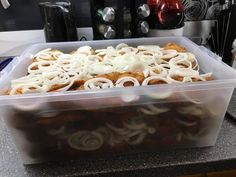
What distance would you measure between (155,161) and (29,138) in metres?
0.26

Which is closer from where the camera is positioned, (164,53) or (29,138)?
(29,138)

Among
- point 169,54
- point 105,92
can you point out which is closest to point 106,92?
point 105,92

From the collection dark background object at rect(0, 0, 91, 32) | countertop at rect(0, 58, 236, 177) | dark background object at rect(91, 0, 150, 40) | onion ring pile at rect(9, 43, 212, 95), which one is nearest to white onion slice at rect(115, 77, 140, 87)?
onion ring pile at rect(9, 43, 212, 95)

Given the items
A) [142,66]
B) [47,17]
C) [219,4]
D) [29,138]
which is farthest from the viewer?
[219,4]

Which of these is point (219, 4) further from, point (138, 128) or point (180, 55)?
point (138, 128)

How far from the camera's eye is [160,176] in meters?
0.47

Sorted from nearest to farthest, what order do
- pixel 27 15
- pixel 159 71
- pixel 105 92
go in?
pixel 105 92 → pixel 159 71 → pixel 27 15

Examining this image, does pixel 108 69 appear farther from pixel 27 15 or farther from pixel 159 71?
pixel 27 15

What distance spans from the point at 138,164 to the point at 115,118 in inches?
4.3

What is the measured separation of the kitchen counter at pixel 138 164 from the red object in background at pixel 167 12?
453 millimetres

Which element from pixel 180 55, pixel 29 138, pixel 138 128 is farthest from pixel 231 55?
pixel 29 138

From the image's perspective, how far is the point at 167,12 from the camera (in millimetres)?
760

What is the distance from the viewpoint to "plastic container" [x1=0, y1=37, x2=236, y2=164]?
428 mm

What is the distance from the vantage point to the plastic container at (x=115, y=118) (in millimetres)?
428
